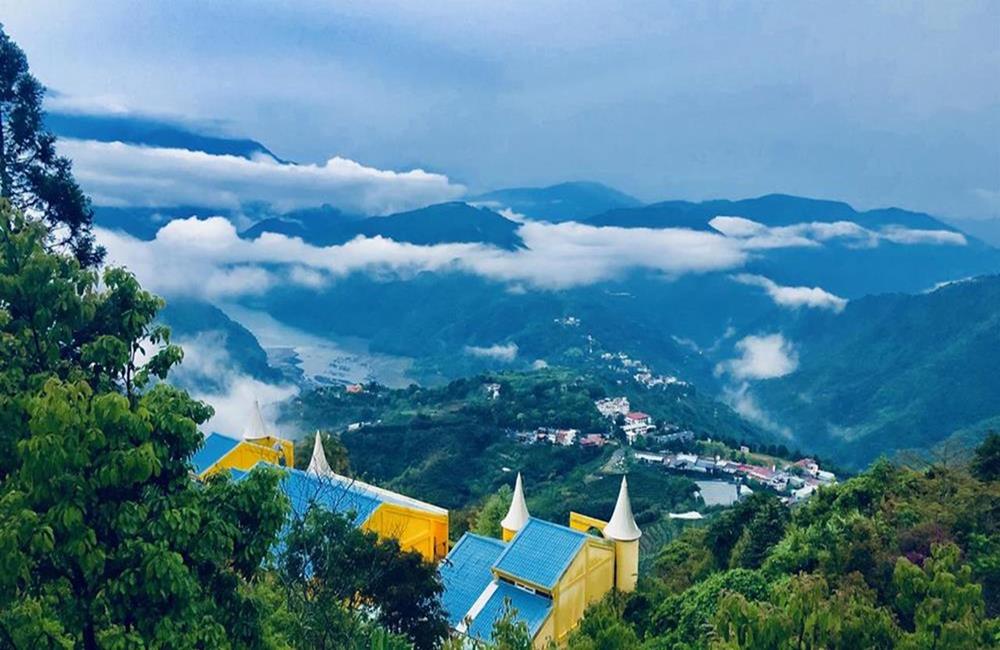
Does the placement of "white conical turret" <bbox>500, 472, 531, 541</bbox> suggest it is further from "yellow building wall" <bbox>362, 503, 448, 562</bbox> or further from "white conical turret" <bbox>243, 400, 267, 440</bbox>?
"white conical turret" <bbox>243, 400, 267, 440</bbox>

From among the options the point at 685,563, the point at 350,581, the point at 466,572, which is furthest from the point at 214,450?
the point at 685,563

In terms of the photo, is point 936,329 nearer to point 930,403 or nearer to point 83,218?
point 930,403

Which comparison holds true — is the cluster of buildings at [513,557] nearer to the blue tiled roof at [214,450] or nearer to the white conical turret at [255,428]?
the blue tiled roof at [214,450]

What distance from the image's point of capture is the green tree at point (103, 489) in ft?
18.2

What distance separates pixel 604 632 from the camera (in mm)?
10500

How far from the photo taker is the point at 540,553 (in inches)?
755

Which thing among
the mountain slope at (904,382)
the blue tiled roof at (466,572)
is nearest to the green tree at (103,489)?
the blue tiled roof at (466,572)

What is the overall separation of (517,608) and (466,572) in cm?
204

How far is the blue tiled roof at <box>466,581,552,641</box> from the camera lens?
59.2 ft

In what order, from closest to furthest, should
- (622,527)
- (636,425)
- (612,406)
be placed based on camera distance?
(622,527), (636,425), (612,406)

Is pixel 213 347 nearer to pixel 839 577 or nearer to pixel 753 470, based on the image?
pixel 753 470

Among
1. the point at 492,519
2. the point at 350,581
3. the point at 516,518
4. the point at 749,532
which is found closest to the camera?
the point at 350,581

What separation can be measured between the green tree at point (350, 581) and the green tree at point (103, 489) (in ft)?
14.2

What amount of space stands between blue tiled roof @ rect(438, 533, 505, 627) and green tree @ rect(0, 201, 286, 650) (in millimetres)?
12679
